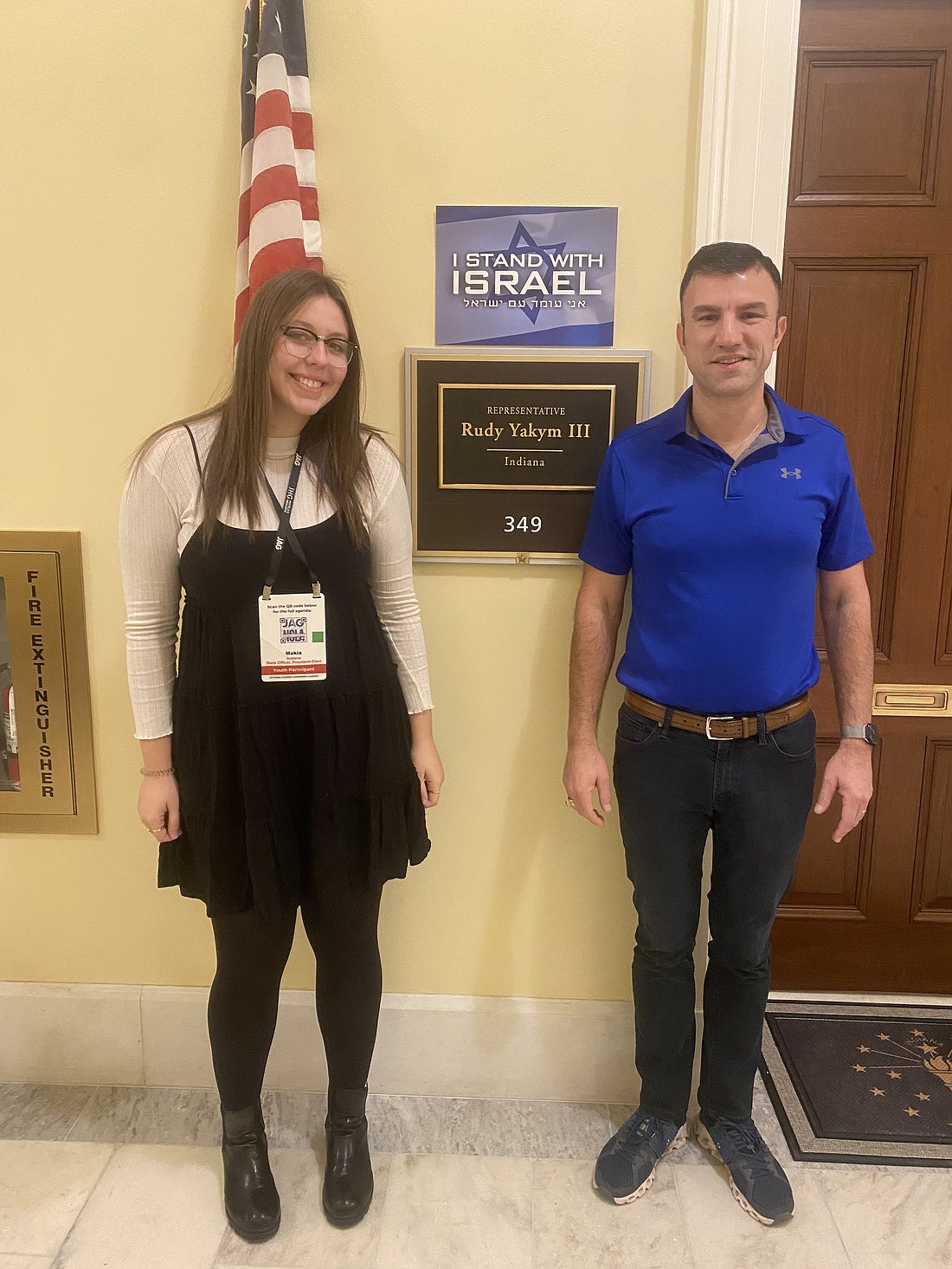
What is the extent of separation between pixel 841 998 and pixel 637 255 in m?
1.86

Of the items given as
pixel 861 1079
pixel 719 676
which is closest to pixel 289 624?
pixel 719 676

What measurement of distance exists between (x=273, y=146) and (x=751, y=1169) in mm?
2077

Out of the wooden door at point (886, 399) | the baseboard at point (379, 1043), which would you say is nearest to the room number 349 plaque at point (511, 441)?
the wooden door at point (886, 399)

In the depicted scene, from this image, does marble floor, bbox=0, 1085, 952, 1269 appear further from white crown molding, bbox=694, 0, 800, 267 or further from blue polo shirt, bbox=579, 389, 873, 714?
white crown molding, bbox=694, 0, 800, 267

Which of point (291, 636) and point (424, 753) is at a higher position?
point (291, 636)

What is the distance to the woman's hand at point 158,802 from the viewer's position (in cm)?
150

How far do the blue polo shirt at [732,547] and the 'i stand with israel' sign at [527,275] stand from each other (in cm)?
29

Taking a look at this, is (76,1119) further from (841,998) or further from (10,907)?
(841,998)

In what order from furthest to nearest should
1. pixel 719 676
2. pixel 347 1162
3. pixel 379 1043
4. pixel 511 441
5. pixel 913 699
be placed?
pixel 913 699, pixel 379 1043, pixel 511 441, pixel 347 1162, pixel 719 676

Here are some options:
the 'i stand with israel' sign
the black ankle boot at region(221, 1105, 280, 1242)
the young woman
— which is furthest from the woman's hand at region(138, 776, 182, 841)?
the 'i stand with israel' sign

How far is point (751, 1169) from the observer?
1.69 metres

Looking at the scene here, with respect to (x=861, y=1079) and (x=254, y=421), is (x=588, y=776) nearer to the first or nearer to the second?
(x=254, y=421)

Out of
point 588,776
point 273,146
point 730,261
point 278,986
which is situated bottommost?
point 278,986

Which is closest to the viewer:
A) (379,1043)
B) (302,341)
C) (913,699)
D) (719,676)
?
(302,341)
